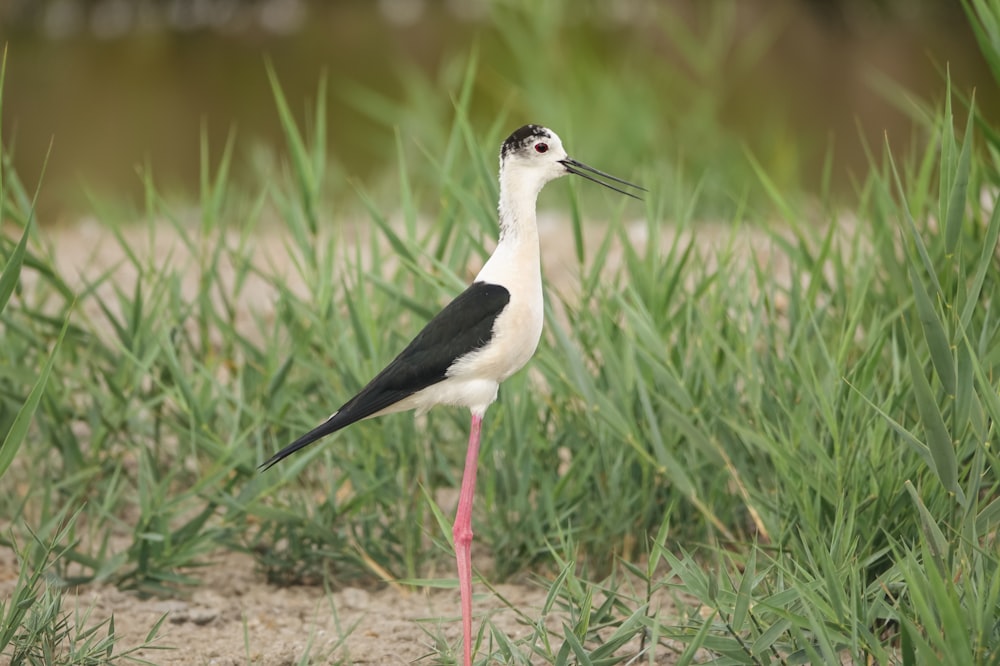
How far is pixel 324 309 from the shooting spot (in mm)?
2945

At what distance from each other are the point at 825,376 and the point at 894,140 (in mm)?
6467

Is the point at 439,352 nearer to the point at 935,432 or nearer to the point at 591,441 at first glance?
the point at 591,441

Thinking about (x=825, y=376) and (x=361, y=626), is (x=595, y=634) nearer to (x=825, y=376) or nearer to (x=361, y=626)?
(x=361, y=626)

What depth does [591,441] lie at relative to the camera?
2.84 meters

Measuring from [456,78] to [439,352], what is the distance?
3.12m

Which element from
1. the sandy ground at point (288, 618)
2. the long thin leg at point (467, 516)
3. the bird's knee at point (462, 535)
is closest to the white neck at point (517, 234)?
the long thin leg at point (467, 516)

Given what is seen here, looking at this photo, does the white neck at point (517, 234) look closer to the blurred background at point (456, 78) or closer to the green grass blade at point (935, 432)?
the green grass blade at point (935, 432)

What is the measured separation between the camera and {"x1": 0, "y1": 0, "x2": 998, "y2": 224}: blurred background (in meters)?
6.02

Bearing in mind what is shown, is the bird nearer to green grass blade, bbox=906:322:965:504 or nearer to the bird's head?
the bird's head

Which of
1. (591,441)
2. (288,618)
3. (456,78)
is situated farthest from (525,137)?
(456,78)

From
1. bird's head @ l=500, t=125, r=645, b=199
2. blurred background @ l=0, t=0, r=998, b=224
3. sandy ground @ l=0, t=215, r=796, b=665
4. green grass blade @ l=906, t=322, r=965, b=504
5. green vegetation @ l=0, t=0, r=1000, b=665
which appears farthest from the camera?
blurred background @ l=0, t=0, r=998, b=224

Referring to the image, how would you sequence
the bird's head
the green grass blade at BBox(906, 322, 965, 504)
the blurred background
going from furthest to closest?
1. the blurred background
2. the bird's head
3. the green grass blade at BBox(906, 322, 965, 504)

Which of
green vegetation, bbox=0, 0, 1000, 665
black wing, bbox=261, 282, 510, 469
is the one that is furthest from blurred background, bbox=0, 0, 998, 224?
black wing, bbox=261, 282, 510, 469

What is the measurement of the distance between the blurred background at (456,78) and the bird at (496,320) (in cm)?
290
